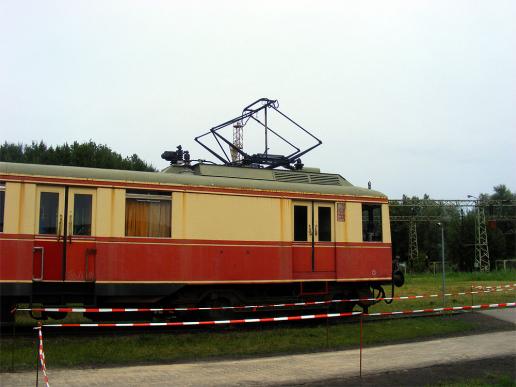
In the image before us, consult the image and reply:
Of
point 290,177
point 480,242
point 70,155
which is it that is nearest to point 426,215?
point 480,242

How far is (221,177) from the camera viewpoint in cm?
1331

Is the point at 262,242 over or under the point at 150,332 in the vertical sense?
over

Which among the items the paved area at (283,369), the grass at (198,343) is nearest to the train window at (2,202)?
the grass at (198,343)

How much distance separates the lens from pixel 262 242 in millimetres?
13125

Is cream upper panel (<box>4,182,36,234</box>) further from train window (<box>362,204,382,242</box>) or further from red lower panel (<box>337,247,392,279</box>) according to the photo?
train window (<box>362,204,382,242</box>)

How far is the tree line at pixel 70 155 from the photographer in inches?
1524

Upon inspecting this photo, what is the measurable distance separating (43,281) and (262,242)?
4843mm

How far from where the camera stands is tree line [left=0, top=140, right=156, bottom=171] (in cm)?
3872

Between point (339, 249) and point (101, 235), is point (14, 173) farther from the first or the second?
point (339, 249)

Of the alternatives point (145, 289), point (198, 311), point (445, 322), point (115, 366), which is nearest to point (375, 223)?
point (445, 322)

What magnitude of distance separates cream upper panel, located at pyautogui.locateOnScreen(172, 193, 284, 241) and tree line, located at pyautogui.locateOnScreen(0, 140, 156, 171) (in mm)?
26634

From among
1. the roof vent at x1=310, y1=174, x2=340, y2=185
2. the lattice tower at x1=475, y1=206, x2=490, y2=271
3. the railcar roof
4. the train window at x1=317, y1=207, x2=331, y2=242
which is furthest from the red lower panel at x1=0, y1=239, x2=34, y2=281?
the lattice tower at x1=475, y1=206, x2=490, y2=271

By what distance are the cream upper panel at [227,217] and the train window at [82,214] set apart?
70.3 inches

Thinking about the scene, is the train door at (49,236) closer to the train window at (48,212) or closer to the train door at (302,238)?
the train window at (48,212)
